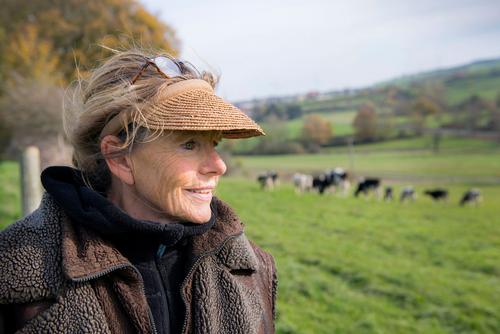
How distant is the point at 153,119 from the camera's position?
1.80 meters

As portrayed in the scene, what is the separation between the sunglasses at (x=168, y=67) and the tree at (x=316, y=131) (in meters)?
55.2

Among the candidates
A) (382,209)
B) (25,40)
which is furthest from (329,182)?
(25,40)

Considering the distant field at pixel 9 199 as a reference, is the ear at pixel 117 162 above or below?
above

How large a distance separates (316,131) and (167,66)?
57.1 metres

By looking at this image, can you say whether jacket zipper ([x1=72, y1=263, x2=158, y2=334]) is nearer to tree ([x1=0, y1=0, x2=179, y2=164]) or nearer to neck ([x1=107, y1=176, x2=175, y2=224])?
neck ([x1=107, y1=176, x2=175, y2=224])

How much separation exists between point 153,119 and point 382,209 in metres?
18.7

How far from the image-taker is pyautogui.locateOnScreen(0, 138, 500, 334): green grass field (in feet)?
23.5

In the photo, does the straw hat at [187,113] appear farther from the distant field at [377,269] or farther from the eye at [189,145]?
the distant field at [377,269]

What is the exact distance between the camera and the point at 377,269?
9586 mm

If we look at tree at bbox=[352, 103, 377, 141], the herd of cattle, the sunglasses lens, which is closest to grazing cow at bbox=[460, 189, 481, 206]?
the herd of cattle

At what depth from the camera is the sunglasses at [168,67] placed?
75.9 inches

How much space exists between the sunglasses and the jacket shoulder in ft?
2.18

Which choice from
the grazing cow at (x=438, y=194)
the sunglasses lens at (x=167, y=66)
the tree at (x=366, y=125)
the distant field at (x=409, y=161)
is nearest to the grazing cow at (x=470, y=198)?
the grazing cow at (x=438, y=194)

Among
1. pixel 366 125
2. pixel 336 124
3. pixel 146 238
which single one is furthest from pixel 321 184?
pixel 336 124
